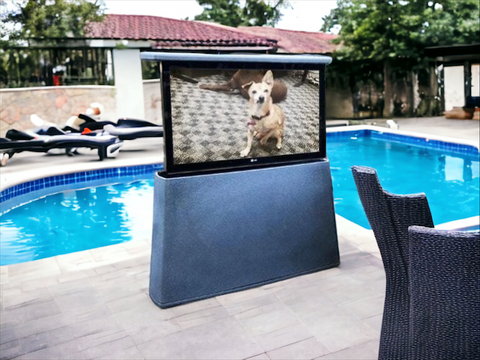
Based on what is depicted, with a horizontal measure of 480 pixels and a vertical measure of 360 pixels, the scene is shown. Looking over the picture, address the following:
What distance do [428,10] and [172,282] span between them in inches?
624

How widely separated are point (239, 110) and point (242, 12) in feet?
82.3

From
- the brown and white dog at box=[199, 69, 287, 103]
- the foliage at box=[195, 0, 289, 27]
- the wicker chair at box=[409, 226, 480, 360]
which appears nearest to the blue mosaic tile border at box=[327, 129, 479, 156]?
the brown and white dog at box=[199, 69, 287, 103]

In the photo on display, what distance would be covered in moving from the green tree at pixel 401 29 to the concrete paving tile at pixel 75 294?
14974 mm

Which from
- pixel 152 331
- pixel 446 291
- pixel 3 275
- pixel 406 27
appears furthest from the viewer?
pixel 406 27

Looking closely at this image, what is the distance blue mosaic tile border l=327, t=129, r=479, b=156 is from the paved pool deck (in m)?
7.69

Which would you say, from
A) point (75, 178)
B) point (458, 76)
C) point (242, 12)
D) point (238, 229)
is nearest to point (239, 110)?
point (238, 229)

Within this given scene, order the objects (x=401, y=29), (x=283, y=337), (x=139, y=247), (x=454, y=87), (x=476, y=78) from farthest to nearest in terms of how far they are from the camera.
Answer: (x=454, y=87)
(x=476, y=78)
(x=401, y=29)
(x=139, y=247)
(x=283, y=337)

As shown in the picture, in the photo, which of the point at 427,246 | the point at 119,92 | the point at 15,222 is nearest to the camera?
the point at 427,246

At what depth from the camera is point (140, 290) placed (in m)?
3.71

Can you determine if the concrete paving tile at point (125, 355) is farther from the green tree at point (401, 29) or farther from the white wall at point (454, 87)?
the white wall at point (454, 87)

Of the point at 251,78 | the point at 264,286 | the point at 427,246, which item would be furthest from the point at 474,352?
the point at 251,78

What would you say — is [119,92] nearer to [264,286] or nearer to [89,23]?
[89,23]

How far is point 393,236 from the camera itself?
2.10m

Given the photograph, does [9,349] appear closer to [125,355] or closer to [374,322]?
[125,355]
